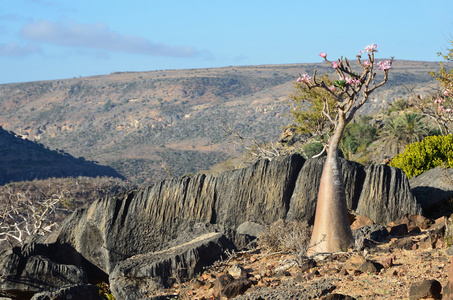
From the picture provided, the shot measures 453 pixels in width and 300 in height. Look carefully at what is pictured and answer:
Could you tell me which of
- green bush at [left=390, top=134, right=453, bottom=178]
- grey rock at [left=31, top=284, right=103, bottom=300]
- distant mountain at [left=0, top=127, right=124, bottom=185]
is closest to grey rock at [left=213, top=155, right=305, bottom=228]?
grey rock at [left=31, top=284, right=103, bottom=300]

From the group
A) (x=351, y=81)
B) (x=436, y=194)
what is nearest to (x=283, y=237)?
(x=351, y=81)

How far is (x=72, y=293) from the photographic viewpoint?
7.98m

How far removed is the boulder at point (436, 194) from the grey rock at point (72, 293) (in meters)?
6.32

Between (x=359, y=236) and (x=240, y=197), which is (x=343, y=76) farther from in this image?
(x=240, y=197)

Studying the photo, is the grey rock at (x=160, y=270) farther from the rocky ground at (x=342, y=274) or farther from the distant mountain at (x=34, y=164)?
the distant mountain at (x=34, y=164)

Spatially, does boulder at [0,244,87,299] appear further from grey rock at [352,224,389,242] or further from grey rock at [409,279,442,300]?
grey rock at [409,279,442,300]

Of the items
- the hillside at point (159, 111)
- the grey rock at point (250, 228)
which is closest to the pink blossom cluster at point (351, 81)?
the grey rock at point (250, 228)

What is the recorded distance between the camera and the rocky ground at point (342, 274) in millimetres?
6062

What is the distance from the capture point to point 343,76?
8.39 m

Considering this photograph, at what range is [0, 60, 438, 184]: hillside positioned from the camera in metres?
72.9

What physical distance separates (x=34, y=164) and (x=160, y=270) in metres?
52.4

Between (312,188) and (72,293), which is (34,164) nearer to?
(312,188)

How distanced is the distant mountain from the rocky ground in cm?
4781

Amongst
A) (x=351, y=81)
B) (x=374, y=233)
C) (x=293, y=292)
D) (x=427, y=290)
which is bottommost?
(x=293, y=292)
